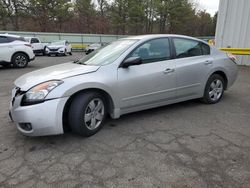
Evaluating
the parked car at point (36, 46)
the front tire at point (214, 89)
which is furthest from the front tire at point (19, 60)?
the parked car at point (36, 46)

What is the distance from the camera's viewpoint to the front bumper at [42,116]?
2.84 meters

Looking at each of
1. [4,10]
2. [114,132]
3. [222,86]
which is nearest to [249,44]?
[222,86]

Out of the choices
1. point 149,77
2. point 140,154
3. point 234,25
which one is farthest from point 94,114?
point 234,25

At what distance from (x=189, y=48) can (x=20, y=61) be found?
8.57 metres

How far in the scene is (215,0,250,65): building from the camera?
10.1 metres

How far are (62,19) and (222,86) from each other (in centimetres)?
3279

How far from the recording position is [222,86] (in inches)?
193

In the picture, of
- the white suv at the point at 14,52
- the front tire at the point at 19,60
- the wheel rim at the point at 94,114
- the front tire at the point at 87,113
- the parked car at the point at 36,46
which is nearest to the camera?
the front tire at the point at 87,113

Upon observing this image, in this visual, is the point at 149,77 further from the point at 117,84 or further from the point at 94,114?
the point at 94,114

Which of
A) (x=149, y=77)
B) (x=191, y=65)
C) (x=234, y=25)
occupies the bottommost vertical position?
(x=149, y=77)

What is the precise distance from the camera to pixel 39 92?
2.93 m

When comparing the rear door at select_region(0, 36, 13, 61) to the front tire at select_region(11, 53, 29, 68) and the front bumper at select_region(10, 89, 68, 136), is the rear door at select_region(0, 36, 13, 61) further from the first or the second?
the front bumper at select_region(10, 89, 68, 136)

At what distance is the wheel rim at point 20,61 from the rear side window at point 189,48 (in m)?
8.40

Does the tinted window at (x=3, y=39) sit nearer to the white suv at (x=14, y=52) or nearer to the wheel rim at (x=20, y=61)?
the white suv at (x=14, y=52)
